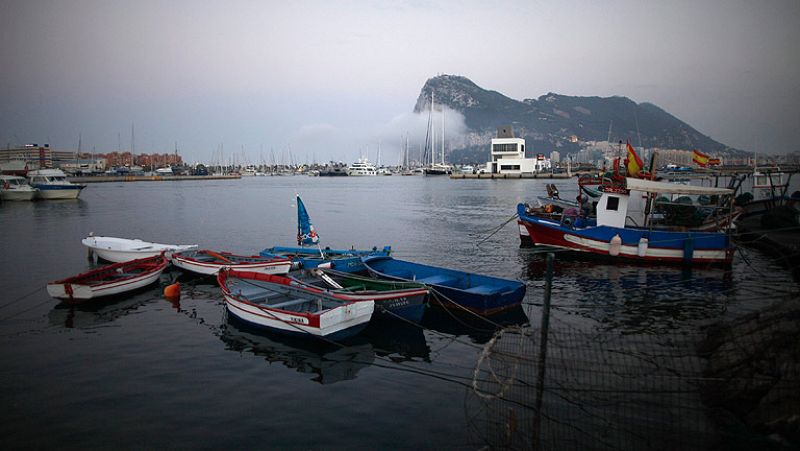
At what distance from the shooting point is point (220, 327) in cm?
1777

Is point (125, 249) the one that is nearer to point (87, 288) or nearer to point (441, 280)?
point (87, 288)

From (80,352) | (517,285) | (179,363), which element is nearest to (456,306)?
(517,285)

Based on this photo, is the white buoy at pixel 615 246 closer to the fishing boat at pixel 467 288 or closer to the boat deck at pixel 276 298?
the fishing boat at pixel 467 288

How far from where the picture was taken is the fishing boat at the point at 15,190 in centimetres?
7406

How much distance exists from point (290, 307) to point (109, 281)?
32.6 ft

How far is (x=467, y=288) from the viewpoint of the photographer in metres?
18.8

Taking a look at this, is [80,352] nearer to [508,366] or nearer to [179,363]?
[179,363]

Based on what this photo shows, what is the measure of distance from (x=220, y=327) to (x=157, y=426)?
7165 millimetres

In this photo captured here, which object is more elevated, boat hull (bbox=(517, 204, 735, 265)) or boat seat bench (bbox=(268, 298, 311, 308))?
→ boat hull (bbox=(517, 204, 735, 265))

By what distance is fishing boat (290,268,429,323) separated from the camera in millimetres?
16047

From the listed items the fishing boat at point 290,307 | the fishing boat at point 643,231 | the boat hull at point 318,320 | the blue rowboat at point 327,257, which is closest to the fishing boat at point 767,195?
the fishing boat at point 643,231

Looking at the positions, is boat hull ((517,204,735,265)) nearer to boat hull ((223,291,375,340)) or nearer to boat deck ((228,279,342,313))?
boat hull ((223,291,375,340))

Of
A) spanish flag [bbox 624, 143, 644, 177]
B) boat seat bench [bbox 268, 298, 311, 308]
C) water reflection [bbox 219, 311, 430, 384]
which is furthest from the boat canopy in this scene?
boat seat bench [bbox 268, 298, 311, 308]

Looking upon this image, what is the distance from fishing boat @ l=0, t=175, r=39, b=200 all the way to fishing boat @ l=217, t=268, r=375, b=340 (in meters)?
76.2
